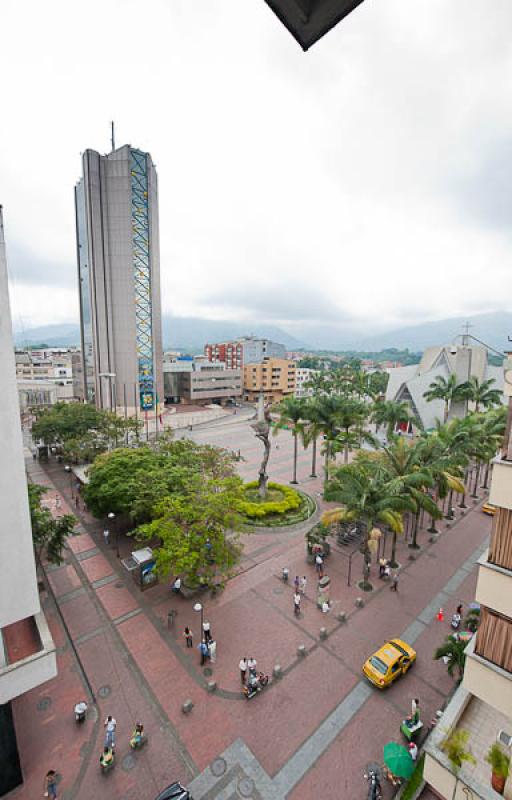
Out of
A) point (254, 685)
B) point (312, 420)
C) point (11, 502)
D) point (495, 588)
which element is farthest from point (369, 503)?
point (11, 502)

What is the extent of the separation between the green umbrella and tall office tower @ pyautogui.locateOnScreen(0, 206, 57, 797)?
10.4m

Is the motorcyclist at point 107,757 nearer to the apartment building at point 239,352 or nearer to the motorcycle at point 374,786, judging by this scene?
the motorcycle at point 374,786

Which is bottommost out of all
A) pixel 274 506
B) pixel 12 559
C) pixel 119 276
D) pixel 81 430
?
pixel 274 506

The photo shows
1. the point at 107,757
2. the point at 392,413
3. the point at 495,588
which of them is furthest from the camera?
the point at 392,413

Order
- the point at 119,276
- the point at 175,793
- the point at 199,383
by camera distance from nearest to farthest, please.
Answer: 1. the point at 175,793
2. the point at 119,276
3. the point at 199,383

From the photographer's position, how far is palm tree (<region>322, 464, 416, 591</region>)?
63.5 feet

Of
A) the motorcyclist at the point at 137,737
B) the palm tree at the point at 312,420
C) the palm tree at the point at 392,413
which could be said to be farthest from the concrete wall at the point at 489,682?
the palm tree at the point at 392,413

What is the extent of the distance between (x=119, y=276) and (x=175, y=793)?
73.0 meters

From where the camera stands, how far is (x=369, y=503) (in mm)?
20266

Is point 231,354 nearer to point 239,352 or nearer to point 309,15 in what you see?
point 239,352

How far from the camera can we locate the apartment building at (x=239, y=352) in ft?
398

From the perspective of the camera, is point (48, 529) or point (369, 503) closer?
point (48, 529)

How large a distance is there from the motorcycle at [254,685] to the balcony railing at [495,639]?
8304mm

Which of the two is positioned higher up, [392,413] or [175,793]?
[392,413]
